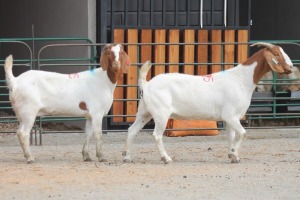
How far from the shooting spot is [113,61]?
13289 millimetres

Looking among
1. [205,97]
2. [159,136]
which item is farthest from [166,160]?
[205,97]

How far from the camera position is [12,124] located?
1859 centimetres

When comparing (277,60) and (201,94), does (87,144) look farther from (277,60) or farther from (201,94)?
(277,60)

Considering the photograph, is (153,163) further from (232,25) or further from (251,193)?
(232,25)

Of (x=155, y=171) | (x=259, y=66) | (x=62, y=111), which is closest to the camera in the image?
(x=155, y=171)

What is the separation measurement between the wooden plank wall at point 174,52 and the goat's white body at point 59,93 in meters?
3.75

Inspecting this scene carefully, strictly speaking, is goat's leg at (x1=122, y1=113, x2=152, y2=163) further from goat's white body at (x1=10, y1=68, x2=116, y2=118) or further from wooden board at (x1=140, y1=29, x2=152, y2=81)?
wooden board at (x1=140, y1=29, x2=152, y2=81)

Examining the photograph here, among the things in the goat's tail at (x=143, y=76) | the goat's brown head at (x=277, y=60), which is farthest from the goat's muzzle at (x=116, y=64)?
the goat's brown head at (x=277, y=60)

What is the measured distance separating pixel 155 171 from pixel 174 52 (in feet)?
17.9

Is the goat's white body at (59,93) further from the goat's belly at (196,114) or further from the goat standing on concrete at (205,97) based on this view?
the goat's belly at (196,114)

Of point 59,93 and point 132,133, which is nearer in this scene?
point 59,93

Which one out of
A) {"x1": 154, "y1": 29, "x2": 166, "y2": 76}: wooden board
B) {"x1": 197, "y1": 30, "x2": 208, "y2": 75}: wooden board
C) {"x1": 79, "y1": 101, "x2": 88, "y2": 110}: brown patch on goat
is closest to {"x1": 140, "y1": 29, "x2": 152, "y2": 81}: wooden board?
{"x1": 154, "y1": 29, "x2": 166, "y2": 76}: wooden board

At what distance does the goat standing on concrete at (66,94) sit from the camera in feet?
43.4

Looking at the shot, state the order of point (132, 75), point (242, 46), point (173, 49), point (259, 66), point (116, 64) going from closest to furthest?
point (116, 64)
point (259, 66)
point (132, 75)
point (173, 49)
point (242, 46)
